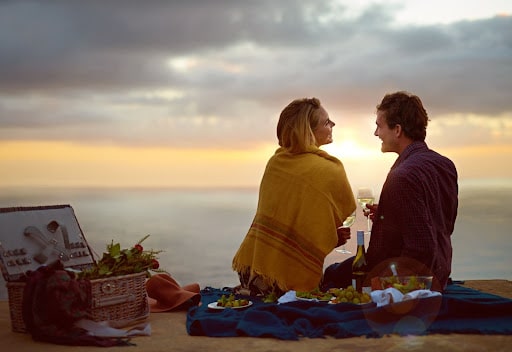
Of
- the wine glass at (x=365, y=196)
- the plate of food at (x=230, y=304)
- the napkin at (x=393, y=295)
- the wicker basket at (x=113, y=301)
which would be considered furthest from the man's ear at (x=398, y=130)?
the wicker basket at (x=113, y=301)

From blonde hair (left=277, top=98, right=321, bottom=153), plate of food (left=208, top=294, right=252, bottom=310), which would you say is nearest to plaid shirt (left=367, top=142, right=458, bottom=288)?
blonde hair (left=277, top=98, right=321, bottom=153)

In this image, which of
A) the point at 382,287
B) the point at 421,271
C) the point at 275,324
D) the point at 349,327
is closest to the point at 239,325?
the point at 275,324

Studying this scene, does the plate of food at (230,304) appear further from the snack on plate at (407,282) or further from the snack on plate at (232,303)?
the snack on plate at (407,282)

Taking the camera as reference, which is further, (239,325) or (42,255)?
(42,255)

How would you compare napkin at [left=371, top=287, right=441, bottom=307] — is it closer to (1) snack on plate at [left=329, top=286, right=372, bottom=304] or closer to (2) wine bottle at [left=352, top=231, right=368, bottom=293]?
(1) snack on plate at [left=329, top=286, right=372, bottom=304]

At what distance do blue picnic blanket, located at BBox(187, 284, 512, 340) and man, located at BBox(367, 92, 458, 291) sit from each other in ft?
1.30

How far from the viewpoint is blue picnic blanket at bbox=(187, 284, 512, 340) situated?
4652 millimetres

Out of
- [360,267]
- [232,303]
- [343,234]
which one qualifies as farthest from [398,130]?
[232,303]

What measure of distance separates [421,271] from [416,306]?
44 cm

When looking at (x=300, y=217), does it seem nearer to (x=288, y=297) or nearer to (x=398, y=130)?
(x=288, y=297)

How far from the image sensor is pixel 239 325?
4.72 meters

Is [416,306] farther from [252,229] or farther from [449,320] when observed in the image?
[252,229]

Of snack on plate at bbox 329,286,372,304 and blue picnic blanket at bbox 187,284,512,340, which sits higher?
snack on plate at bbox 329,286,372,304

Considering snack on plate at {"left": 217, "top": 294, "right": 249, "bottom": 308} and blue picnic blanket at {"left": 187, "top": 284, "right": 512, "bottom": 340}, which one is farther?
snack on plate at {"left": 217, "top": 294, "right": 249, "bottom": 308}
